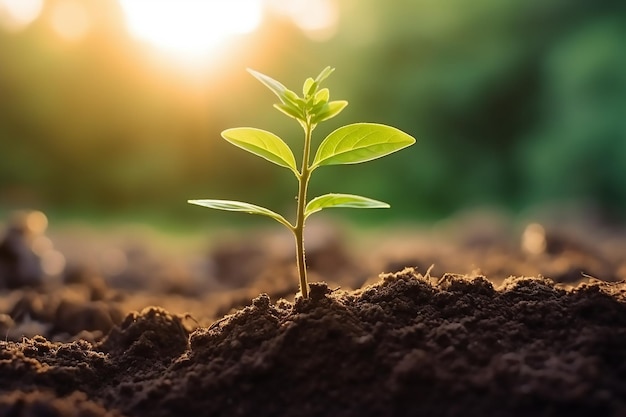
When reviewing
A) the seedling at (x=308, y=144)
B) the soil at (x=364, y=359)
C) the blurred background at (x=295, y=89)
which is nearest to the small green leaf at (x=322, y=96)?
the seedling at (x=308, y=144)

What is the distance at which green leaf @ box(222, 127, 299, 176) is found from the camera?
5.56ft

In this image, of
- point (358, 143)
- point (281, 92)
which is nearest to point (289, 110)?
point (281, 92)

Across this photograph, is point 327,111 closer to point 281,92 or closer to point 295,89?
point 281,92

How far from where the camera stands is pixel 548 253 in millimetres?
4891

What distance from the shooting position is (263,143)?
171 centimetres

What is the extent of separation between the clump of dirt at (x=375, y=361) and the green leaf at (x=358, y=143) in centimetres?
33

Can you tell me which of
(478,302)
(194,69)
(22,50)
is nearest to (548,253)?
(478,302)

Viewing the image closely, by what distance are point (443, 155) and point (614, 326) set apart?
10.9 m

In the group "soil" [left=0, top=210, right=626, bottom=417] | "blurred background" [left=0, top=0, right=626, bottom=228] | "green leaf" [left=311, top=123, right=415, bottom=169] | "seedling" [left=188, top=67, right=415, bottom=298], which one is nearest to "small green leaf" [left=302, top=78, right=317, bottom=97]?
"seedling" [left=188, top=67, right=415, bottom=298]

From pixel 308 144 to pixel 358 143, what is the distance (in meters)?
0.13

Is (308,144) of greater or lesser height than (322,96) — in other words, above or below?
below

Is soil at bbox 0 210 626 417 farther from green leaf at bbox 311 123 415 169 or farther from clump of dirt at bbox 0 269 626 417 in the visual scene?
green leaf at bbox 311 123 415 169

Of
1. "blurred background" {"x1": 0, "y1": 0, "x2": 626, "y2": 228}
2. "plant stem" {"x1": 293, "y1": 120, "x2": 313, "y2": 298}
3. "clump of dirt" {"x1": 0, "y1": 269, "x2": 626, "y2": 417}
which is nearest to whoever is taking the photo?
"clump of dirt" {"x1": 0, "y1": 269, "x2": 626, "y2": 417}

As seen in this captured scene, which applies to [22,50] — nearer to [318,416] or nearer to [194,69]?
[194,69]
